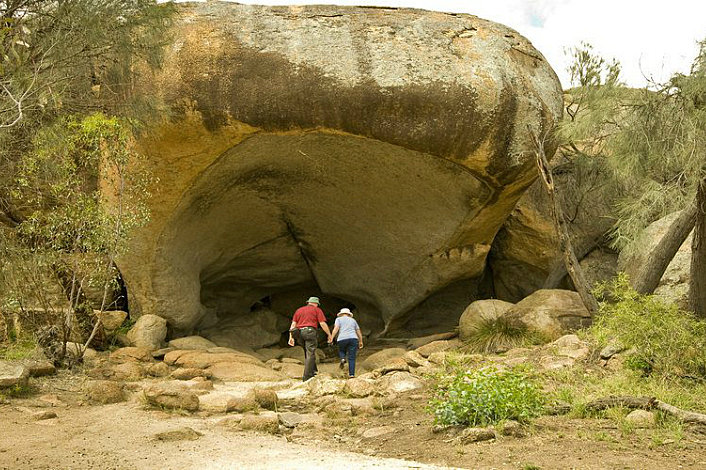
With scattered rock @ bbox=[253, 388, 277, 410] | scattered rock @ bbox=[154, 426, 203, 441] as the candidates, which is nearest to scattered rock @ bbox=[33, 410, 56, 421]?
scattered rock @ bbox=[154, 426, 203, 441]

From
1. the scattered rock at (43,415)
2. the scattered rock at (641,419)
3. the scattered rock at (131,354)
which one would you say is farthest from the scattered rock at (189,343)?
the scattered rock at (641,419)

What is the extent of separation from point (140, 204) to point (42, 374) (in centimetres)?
273

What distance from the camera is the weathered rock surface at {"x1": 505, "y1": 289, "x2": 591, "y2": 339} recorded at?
34.1ft

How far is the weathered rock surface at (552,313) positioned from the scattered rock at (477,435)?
541cm

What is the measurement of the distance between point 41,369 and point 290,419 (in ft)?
11.5

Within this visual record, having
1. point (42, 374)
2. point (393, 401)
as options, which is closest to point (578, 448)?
point (393, 401)

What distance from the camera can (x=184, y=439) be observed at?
584cm

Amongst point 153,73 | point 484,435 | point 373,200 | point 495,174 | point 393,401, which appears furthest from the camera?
point 373,200

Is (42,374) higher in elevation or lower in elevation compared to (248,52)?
lower

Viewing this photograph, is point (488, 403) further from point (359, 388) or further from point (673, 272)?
point (673, 272)

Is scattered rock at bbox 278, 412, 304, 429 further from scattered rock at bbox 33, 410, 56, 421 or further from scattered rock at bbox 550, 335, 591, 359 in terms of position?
scattered rock at bbox 550, 335, 591, 359

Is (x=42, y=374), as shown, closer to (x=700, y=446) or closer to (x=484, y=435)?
(x=484, y=435)

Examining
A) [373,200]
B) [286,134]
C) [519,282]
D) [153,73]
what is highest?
[153,73]

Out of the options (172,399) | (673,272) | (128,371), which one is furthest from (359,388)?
(673,272)
